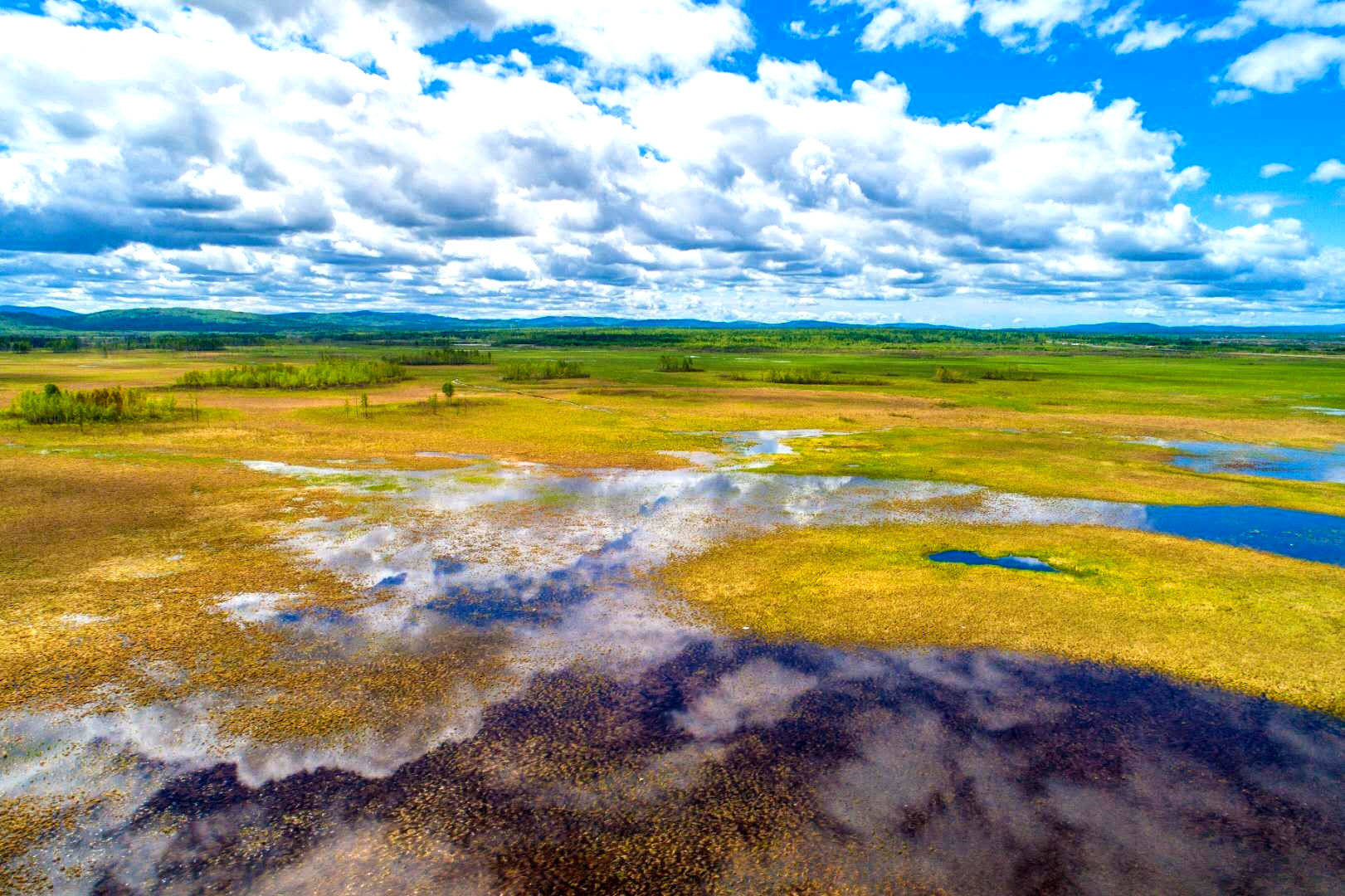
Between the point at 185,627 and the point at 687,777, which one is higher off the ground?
the point at 687,777

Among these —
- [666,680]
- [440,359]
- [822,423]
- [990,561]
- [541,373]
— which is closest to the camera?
[666,680]

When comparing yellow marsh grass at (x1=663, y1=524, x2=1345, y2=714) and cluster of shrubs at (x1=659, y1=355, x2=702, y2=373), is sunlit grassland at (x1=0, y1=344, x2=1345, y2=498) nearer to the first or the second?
yellow marsh grass at (x1=663, y1=524, x2=1345, y2=714)

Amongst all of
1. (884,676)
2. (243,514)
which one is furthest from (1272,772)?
(243,514)

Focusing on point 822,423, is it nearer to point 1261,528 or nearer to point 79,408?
point 1261,528

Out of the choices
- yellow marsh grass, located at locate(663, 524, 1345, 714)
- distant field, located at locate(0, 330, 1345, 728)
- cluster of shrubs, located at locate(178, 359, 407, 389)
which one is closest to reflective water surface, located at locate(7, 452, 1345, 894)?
yellow marsh grass, located at locate(663, 524, 1345, 714)

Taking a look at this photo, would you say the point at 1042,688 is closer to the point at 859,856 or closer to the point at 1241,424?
the point at 859,856

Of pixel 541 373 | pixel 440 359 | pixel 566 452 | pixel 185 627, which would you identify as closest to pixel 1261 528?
pixel 566 452
